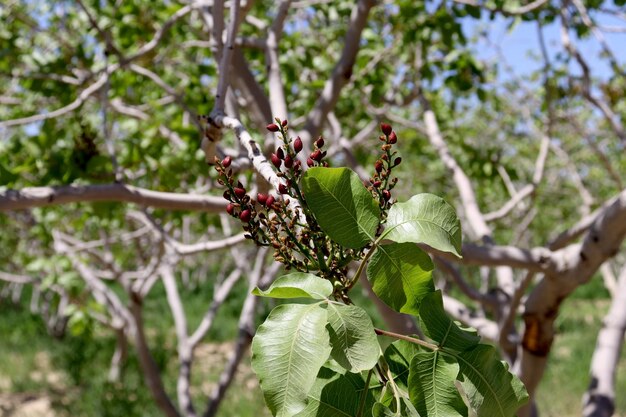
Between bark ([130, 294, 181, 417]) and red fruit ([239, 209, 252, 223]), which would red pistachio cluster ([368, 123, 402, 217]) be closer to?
red fruit ([239, 209, 252, 223])

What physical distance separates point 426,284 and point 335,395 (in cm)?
18

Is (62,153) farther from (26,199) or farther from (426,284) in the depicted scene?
(426,284)

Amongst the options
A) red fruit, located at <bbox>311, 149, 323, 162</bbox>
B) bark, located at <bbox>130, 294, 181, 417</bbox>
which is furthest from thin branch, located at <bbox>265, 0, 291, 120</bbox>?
bark, located at <bbox>130, 294, 181, 417</bbox>

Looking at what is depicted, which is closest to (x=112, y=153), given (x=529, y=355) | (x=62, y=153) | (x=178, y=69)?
(x=62, y=153)

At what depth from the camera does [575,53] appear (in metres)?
3.55

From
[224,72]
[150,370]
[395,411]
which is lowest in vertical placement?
[150,370]

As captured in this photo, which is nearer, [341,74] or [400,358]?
[400,358]

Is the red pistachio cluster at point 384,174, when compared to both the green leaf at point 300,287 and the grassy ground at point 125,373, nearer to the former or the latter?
the green leaf at point 300,287

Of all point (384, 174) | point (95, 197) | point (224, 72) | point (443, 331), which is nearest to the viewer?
point (443, 331)

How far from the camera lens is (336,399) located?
77 centimetres

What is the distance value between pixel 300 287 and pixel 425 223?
0.56 ft

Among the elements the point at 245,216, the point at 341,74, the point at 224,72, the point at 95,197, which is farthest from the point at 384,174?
the point at 341,74

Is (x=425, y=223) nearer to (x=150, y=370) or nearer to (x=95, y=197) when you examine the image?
(x=95, y=197)

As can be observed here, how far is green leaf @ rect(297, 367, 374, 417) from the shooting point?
0.76m
